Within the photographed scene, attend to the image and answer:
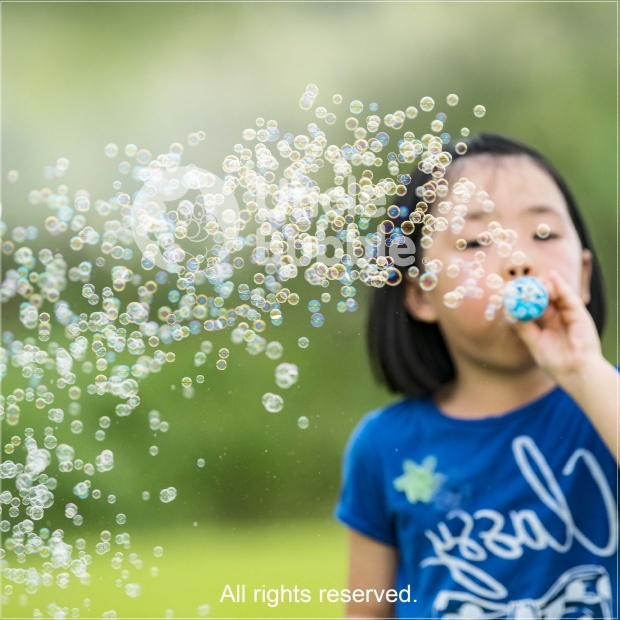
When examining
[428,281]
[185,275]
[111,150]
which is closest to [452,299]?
[428,281]

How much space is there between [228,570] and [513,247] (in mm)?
609

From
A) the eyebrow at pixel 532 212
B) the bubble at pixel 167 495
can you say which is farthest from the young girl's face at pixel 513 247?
the bubble at pixel 167 495

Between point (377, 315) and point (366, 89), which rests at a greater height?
point (366, 89)

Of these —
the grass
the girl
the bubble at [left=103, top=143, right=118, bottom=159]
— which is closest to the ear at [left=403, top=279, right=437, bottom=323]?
the girl

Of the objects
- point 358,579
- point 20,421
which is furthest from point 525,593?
point 20,421

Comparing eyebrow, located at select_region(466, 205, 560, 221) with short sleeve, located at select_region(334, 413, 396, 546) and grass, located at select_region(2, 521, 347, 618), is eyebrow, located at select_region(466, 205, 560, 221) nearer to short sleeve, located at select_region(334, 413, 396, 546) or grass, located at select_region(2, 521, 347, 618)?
short sleeve, located at select_region(334, 413, 396, 546)

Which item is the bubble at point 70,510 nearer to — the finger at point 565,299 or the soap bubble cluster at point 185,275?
the soap bubble cluster at point 185,275

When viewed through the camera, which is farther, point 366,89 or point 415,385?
point 366,89

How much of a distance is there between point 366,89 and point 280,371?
555mm

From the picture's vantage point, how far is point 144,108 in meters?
1.16

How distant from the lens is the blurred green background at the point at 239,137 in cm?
95

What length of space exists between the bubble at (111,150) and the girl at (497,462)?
50 cm

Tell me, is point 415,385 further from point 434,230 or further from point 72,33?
point 72,33

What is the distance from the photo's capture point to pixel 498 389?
808 mm
